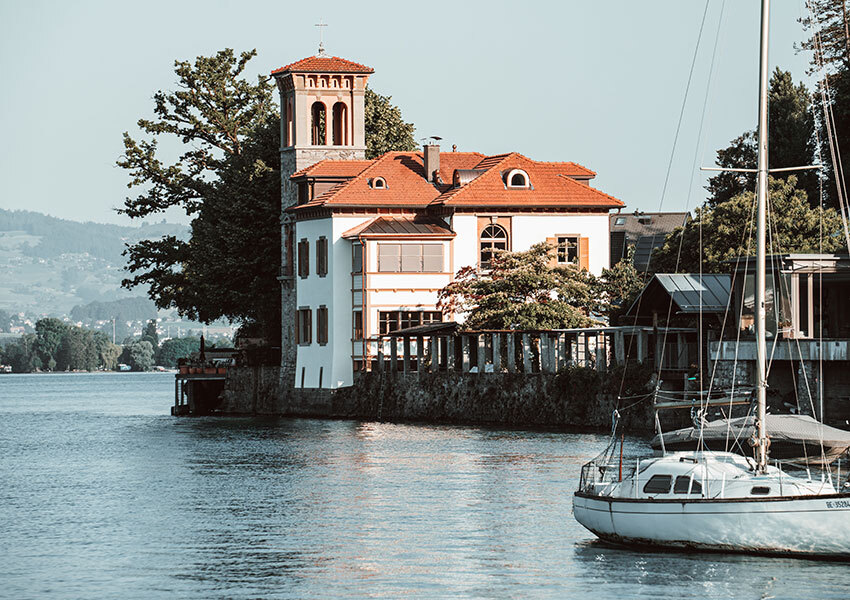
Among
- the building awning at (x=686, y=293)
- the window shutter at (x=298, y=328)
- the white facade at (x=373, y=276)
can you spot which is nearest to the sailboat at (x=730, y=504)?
the building awning at (x=686, y=293)

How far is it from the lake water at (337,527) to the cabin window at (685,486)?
1.30m

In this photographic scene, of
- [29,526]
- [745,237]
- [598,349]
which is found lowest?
[29,526]

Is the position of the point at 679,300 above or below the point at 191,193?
below

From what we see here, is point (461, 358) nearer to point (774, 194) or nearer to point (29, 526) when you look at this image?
point (774, 194)

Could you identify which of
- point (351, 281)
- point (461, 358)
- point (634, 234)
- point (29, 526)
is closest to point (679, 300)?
point (461, 358)

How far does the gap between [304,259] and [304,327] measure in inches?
135

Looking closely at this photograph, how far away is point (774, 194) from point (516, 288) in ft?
39.6

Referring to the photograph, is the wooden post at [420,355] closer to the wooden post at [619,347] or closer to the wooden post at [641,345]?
the wooden post at [619,347]

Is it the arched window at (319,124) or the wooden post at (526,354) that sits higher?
the arched window at (319,124)

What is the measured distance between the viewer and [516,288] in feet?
249

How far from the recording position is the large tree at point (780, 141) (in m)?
88.4

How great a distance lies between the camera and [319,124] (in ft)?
290

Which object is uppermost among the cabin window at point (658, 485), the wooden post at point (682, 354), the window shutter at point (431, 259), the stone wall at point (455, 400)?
A: the window shutter at point (431, 259)

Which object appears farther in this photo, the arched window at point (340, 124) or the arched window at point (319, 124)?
the arched window at point (340, 124)
